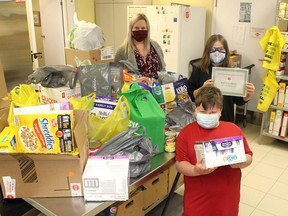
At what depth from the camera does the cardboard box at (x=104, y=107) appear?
1.89 meters

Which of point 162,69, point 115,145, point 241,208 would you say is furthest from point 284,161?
point 115,145

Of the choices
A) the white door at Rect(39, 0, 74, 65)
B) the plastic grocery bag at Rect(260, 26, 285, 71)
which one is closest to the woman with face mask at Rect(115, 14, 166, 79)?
the plastic grocery bag at Rect(260, 26, 285, 71)

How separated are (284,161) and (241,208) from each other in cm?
117

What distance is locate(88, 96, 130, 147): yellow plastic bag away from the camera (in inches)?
70.5

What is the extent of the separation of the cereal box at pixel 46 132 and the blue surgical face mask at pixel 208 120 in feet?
2.16

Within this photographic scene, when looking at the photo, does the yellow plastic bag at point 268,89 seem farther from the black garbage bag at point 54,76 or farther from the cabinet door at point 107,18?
the cabinet door at point 107,18

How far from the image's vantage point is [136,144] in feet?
5.60

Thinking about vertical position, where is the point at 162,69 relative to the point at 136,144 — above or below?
above

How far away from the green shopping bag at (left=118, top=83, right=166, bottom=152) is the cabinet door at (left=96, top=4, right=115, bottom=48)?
420cm

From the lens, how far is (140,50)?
116 inches

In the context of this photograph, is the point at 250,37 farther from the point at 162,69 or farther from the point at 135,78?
the point at 135,78

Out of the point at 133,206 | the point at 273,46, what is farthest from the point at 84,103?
the point at 273,46

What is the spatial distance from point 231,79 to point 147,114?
83 centimetres

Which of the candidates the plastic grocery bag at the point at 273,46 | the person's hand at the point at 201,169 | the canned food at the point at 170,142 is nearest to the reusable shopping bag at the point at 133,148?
the canned food at the point at 170,142
